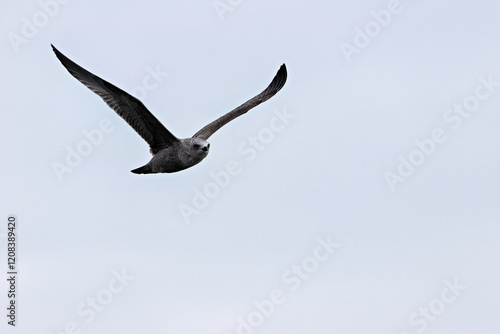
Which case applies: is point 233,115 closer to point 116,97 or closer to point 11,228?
point 116,97

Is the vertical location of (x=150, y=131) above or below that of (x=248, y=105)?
above

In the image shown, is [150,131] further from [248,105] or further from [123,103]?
[248,105]

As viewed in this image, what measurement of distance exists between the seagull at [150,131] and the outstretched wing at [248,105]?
2.85ft

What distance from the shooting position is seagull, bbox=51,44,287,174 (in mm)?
25797

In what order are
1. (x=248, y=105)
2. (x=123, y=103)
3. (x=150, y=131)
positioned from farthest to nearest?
(x=248, y=105)
(x=150, y=131)
(x=123, y=103)

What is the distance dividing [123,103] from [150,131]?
112 cm

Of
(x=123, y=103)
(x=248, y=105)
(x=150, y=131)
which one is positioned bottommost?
(x=248, y=105)

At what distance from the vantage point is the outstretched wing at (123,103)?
84.6 ft

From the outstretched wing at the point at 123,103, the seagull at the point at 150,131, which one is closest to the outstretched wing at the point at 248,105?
the seagull at the point at 150,131

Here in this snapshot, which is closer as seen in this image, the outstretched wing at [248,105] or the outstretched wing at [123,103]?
the outstretched wing at [123,103]

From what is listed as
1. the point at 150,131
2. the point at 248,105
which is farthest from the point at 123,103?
the point at 248,105

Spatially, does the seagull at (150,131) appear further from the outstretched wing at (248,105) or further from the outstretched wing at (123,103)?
the outstretched wing at (248,105)

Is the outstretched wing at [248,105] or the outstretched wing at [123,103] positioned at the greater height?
the outstretched wing at [123,103]

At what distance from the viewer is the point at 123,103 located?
1027 inches
